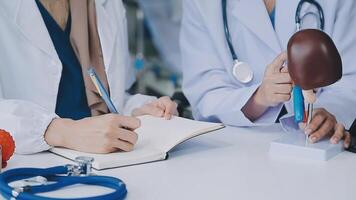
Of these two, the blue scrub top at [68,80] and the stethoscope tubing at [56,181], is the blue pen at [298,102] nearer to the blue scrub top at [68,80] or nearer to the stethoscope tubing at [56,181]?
the stethoscope tubing at [56,181]

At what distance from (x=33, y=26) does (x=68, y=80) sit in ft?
0.53

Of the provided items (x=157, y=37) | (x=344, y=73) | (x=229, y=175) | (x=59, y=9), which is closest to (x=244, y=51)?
(x=344, y=73)

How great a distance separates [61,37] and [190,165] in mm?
559

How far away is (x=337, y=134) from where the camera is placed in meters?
1.03

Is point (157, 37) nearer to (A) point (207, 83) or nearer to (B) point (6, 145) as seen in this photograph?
(A) point (207, 83)

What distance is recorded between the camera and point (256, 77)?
4.42 ft

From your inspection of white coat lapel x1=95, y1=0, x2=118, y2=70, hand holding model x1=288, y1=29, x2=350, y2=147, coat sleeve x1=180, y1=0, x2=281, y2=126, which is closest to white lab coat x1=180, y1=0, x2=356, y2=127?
coat sleeve x1=180, y1=0, x2=281, y2=126

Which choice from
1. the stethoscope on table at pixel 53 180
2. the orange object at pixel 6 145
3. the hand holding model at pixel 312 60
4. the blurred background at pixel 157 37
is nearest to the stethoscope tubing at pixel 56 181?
the stethoscope on table at pixel 53 180

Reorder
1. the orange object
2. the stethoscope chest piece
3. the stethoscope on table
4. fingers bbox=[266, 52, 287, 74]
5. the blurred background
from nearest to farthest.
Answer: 1. the stethoscope on table
2. the orange object
3. fingers bbox=[266, 52, 287, 74]
4. the stethoscope chest piece
5. the blurred background

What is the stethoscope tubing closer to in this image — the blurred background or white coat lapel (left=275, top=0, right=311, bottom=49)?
white coat lapel (left=275, top=0, right=311, bottom=49)

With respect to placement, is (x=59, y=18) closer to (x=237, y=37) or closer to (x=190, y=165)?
(x=237, y=37)

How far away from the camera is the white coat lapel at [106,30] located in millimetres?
1341

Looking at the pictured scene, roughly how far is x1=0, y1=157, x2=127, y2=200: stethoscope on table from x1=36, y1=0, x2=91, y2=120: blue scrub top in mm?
494

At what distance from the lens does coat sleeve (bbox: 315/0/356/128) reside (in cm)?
121
